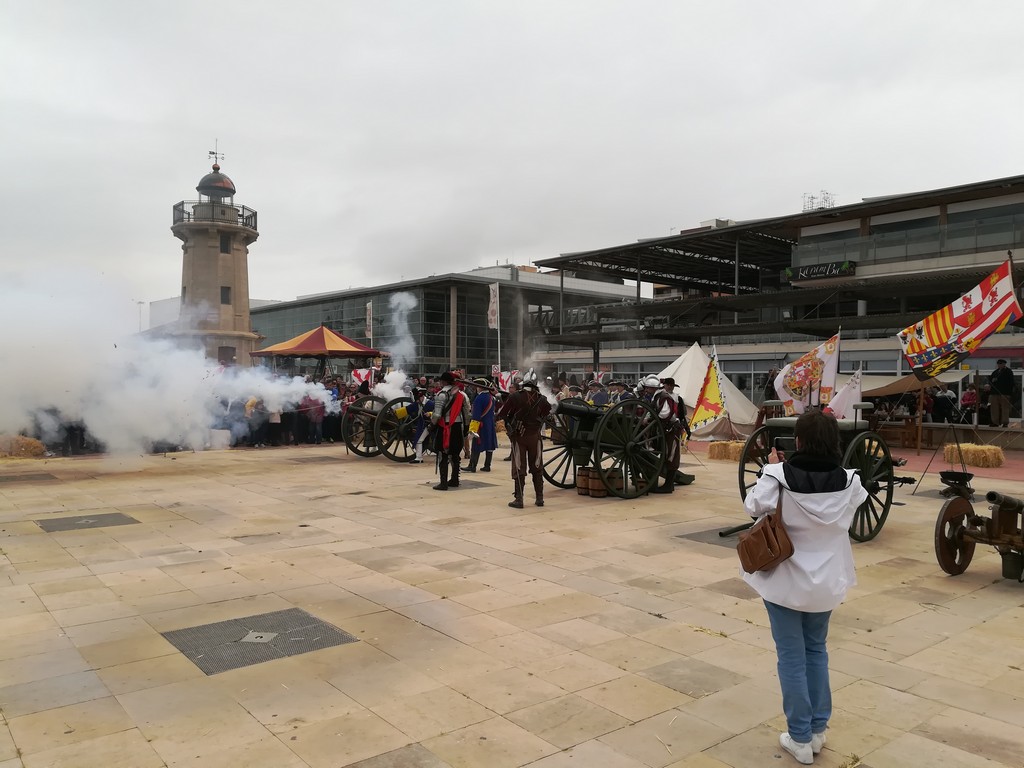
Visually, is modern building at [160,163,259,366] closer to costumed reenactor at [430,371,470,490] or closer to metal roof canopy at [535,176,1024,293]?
metal roof canopy at [535,176,1024,293]

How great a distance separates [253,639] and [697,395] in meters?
16.0

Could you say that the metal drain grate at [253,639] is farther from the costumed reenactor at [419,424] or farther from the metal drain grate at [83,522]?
the costumed reenactor at [419,424]

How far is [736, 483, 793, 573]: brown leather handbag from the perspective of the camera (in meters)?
3.24

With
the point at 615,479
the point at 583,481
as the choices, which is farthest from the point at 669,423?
the point at 583,481

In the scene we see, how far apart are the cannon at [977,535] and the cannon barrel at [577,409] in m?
4.48

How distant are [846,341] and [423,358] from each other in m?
21.1

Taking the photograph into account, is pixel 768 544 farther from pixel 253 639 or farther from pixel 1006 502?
pixel 1006 502

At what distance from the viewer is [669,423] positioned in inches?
416

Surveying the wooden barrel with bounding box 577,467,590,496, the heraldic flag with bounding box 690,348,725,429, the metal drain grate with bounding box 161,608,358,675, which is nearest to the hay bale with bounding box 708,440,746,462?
the heraldic flag with bounding box 690,348,725,429

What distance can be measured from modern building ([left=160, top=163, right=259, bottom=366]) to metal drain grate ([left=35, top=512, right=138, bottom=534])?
25828 millimetres

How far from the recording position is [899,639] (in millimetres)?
4863

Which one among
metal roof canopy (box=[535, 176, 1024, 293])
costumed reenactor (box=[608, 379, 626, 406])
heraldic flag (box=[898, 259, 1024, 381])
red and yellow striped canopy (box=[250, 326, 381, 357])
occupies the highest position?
metal roof canopy (box=[535, 176, 1024, 293])

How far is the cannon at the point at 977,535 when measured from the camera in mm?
6102

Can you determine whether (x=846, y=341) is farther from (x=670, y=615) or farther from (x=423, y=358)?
(x=670, y=615)
